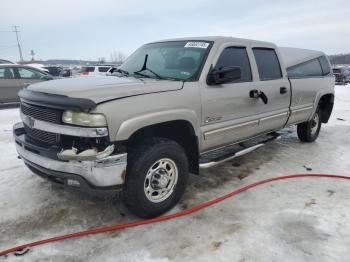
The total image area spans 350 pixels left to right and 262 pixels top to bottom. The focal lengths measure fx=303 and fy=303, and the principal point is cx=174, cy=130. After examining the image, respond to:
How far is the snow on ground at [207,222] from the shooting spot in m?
2.60

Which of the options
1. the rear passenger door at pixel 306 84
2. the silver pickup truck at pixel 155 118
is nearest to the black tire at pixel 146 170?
the silver pickup truck at pixel 155 118

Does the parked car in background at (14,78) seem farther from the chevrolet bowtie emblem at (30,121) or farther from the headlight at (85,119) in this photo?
the headlight at (85,119)

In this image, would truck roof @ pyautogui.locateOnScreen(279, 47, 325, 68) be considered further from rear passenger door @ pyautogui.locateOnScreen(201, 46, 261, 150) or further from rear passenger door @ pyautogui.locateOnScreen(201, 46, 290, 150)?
rear passenger door @ pyautogui.locateOnScreen(201, 46, 261, 150)

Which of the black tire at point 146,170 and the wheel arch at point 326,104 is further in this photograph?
the wheel arch at point 326,104

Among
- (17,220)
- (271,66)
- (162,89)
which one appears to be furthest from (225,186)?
(17,220)

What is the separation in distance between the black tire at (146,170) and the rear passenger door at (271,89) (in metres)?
1.66

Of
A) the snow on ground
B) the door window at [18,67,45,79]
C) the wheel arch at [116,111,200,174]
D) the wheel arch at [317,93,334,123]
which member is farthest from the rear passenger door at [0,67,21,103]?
the wheel arch at [317,93,334,123]

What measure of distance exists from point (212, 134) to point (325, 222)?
1.50 m

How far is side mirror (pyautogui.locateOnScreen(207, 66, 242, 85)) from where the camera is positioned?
3342 millimetres

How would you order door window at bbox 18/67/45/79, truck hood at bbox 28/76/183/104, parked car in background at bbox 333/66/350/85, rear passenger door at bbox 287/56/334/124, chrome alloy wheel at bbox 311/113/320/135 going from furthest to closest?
parked car in background at bbox 333/66/350/85, door window at bbox 18/67/45/79, chrome alloy wheel at bbox 311/113/320/135, rear passenger door at bbox 287/56/334/124, truck hood at bbox 28/76/183/104

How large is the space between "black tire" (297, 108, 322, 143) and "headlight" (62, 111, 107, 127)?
473 centimetres

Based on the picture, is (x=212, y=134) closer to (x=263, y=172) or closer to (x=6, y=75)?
(x=263, y=172)

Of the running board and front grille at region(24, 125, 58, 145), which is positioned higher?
front grille at region(24, 125, 58, 145)

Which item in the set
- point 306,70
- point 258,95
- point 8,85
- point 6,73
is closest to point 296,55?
point 306,70
